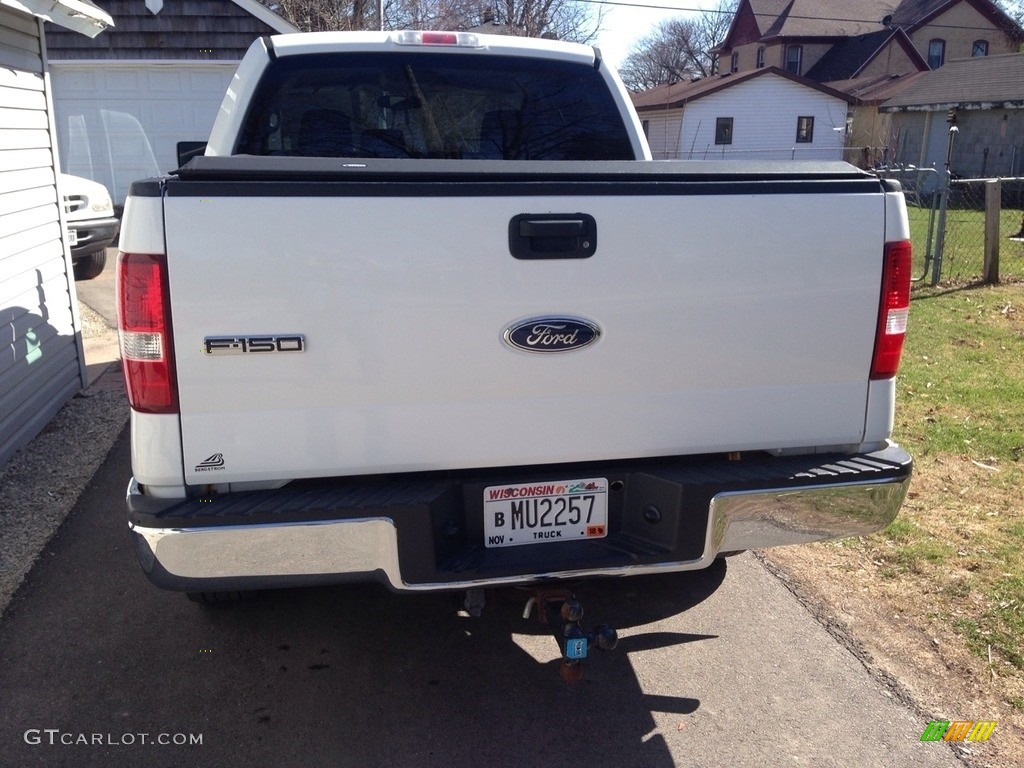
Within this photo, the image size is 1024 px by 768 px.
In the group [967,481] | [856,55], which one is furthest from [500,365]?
[856,55]

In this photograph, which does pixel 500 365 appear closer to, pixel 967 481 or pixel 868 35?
pixel 967 481

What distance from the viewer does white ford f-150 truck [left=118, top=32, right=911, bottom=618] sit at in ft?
8.14

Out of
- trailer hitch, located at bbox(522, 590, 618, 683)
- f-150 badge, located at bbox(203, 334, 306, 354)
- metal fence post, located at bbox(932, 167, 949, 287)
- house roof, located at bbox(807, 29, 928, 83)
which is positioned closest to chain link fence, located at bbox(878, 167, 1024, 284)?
metal fence post, located at bbox(932, 167, 949, 287)

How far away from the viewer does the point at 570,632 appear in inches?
114

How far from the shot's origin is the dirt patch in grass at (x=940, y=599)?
321 cm

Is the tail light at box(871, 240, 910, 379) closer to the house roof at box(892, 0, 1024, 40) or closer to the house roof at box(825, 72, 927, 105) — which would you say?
the house roof at box(825, 72, 927, 105)

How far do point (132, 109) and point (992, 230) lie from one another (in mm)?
12533

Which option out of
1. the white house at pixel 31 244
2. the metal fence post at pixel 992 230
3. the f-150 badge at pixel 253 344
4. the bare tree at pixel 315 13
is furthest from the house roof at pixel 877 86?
the f-150 badge at pixel 253 344

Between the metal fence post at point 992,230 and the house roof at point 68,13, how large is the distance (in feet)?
29.9

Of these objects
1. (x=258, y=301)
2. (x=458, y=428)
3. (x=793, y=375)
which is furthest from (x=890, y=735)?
(x=258, y=301)

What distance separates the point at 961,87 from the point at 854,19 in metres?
23.1

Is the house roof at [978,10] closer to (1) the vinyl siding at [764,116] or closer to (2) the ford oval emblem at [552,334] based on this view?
(1) the vinyl siding at [764,116]

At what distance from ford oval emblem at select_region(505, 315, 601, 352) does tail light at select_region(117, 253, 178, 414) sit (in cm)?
94

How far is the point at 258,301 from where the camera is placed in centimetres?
247
